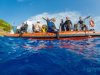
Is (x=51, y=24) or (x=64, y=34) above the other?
(x=51, y=24)

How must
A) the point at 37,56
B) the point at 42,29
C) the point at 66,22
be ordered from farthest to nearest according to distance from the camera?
the point at 42,29 < the point at 66,22 < the point at 37,56

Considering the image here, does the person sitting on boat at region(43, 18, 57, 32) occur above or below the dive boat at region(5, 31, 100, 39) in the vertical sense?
above

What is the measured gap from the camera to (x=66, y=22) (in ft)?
86.2

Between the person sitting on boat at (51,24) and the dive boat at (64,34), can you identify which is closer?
the person sitting on boat at (51,24)

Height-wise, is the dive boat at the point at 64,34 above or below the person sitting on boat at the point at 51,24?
below

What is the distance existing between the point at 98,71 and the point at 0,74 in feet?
11.1

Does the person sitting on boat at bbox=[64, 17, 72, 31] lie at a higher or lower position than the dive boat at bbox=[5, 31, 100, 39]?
higher

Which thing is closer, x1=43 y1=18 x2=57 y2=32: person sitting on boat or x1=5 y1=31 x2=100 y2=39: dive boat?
x1=43 y1=18 x2=57 y2=32: person sitting on boat

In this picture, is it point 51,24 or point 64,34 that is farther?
point 64,34

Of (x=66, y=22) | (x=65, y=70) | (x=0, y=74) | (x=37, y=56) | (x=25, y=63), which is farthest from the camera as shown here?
(x=66, y=22)

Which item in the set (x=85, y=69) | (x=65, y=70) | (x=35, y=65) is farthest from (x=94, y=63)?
(x=35, y=65)

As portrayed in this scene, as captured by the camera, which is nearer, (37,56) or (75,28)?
(37,56)

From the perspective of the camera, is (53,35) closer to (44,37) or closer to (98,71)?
(44,37)

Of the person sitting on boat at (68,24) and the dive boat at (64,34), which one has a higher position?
the person sitting on boat at (68,24)
